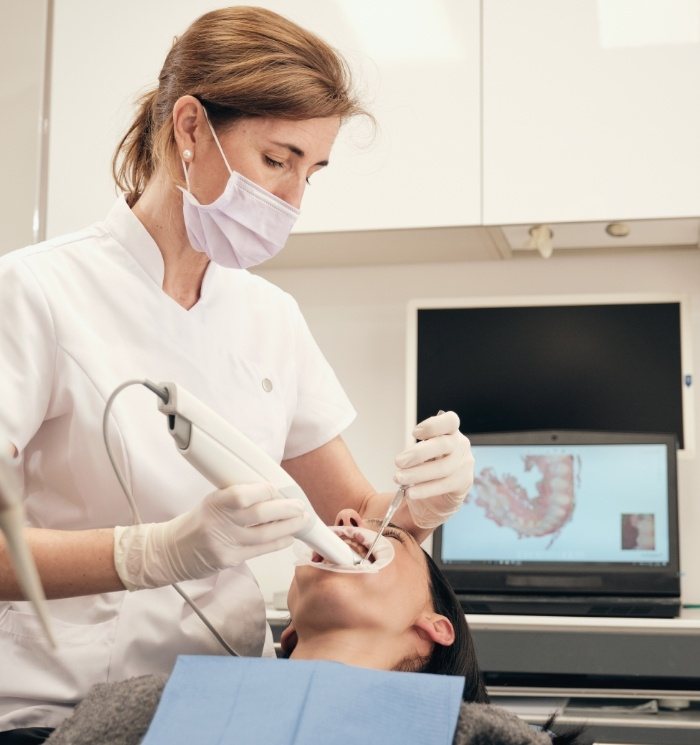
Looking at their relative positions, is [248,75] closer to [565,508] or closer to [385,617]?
[385,617]

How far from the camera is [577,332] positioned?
2723mm

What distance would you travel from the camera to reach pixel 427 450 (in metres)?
1.50

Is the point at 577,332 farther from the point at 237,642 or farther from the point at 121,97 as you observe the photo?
the point at 237,642

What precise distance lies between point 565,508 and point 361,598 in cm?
105

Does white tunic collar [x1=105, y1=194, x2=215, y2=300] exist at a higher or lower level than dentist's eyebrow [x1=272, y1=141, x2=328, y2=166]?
lower

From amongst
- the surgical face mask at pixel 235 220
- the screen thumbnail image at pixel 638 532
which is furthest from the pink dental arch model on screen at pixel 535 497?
the surgical face mask at pixel 235 220

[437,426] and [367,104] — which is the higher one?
[367,104]

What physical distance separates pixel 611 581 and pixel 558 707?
0.37 metres

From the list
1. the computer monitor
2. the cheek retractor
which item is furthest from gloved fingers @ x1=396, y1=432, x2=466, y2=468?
the computer monitor

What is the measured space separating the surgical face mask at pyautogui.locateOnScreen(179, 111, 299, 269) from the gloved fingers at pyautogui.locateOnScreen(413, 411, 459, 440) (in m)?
0.35

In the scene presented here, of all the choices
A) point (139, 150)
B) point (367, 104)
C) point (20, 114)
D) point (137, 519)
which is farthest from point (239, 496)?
point (20, 114)

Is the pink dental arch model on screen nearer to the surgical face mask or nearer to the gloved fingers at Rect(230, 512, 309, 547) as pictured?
the surgical face mask

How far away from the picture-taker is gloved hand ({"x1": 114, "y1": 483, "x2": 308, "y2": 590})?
1199 millimetres

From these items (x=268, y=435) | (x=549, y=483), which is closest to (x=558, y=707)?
(x=549, y=483)
